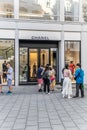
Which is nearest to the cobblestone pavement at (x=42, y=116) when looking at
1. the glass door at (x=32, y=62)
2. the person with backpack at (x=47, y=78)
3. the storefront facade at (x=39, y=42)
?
the person with backpack at (x=47, y=78)

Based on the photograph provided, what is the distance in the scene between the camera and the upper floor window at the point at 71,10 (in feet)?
87.7

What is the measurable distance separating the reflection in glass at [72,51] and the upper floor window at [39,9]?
252 cm

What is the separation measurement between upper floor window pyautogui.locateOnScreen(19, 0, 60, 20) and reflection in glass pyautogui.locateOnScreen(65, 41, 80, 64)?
2.52 meters

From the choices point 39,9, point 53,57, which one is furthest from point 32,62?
point 39,9

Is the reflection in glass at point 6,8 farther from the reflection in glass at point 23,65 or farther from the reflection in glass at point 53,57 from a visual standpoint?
the reflection in glass at point 53,57

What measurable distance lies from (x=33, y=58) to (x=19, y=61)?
1.31 m

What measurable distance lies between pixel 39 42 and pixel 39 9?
2670mm

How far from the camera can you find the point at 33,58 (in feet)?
85.5

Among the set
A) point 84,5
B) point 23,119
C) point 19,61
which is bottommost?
point 23,119

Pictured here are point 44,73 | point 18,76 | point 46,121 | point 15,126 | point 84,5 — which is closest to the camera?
point 15,126

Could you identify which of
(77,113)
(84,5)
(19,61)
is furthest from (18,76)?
(77,113)

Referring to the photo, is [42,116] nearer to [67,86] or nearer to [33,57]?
[67,86]

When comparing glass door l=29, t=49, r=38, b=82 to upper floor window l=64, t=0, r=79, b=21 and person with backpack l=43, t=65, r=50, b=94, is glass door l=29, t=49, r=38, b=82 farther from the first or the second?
person with backpack l=43, t=65, r=50, b=94

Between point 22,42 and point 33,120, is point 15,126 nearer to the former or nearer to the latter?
point 33,120
